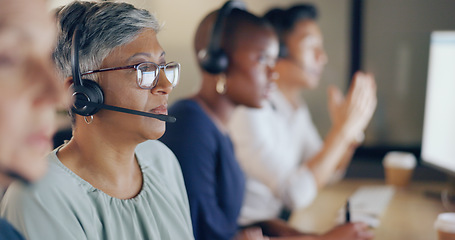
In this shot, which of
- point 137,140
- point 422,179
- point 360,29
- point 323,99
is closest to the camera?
point 137,140

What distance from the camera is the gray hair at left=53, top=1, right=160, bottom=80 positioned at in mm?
580

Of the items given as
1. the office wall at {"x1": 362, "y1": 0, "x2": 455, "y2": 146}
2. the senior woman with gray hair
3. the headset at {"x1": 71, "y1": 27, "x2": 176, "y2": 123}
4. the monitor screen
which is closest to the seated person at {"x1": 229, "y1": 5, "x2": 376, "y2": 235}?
the office wall at {"x1": 362, "y1": 0, "x2": 455, "y2": 146}

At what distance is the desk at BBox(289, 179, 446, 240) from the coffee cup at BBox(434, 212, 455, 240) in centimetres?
12

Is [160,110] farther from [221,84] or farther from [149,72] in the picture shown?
[221,84]

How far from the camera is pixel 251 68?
1186 mm

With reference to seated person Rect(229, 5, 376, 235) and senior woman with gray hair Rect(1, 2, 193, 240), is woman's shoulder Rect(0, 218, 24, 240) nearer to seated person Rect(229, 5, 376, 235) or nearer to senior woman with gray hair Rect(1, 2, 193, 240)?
senior woman with gray hair Rect(1, 2, 193, 240)

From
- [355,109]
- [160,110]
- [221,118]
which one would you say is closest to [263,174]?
[221,118]

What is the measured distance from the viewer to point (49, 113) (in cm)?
30

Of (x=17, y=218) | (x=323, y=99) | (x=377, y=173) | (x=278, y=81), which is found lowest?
(x=377, y=173)

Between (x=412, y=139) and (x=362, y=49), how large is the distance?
0.47m

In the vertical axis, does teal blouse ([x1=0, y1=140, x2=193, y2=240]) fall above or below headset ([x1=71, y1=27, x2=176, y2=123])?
below

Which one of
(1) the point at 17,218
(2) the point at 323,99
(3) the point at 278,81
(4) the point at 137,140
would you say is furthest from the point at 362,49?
(1) the point at 17,218

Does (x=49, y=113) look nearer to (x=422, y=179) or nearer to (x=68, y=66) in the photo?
(x=68, y=66)

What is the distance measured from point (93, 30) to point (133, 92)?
0.10 m
